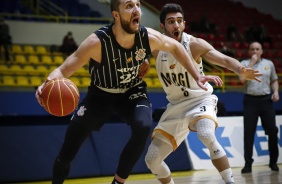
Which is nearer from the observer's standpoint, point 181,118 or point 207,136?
point 207,136

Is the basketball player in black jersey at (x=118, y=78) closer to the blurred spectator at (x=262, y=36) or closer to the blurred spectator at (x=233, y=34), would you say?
the blurred spectator at (x=262, y=36)

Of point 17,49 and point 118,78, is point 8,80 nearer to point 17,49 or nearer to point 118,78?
point 17,49

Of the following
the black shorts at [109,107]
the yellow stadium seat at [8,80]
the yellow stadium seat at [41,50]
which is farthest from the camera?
the yellow stadium seat at [41,50]

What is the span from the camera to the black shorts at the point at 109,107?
518 cm

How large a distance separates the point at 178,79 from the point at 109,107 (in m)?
1.02

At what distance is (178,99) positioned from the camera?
6.00 m

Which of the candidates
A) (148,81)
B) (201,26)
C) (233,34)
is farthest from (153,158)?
(233,34)

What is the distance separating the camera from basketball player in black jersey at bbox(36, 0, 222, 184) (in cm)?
506

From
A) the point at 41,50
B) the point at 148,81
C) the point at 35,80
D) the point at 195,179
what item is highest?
the point at 41,50

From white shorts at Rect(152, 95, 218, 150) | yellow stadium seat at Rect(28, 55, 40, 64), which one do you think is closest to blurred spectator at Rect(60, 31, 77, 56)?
yellow stadium seat at Rect(28, 55, 40, 64)

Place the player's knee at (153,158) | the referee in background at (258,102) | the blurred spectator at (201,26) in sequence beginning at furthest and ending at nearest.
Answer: the blurred spectator at (201,26), the referee in background at (258,102), the player's knee at (153,158)

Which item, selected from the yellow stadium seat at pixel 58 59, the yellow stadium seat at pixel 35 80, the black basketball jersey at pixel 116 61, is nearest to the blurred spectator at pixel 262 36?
the yellow stadium seat at pixel 58 59

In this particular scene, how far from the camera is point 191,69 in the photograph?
17.5ft

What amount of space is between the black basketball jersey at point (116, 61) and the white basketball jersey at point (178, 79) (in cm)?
72
